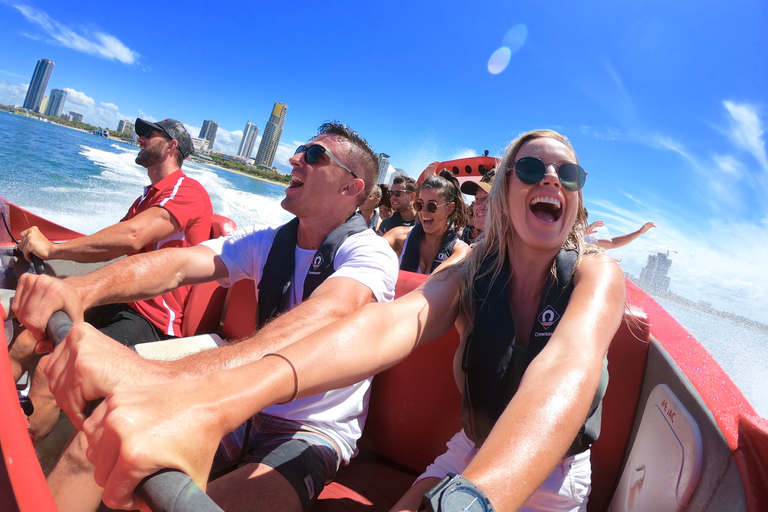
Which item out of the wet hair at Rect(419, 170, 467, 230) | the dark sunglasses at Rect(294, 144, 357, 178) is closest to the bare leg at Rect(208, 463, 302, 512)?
the dark sunglasses at Rect(294, 144, 357, 178)

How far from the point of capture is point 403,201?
5.85m

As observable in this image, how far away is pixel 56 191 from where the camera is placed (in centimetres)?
1280

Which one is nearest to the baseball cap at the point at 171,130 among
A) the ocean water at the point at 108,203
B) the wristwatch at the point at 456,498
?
the wristwatch at the point at 456,498

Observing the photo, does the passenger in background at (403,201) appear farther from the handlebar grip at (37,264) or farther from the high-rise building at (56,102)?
the high-rise building at (56,102)

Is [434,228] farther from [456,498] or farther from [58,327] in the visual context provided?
[456,498]

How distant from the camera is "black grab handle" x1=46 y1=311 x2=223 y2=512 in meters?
0.46

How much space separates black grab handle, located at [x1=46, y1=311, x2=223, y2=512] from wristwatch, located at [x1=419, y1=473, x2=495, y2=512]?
0.30 m

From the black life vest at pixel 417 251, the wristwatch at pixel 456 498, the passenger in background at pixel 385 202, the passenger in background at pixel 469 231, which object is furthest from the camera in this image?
the passenger in background at pixel 385 202

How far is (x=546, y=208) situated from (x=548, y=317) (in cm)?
48

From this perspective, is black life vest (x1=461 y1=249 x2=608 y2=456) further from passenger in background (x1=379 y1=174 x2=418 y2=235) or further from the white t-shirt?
passenger in background (x1=379 y1=174 x2=418 y2=235)

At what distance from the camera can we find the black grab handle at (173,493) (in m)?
0.46

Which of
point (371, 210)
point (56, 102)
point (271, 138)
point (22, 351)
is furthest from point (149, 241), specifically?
point (56, 102)

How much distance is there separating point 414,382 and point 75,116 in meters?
84.4

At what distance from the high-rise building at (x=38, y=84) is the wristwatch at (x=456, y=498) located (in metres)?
117
